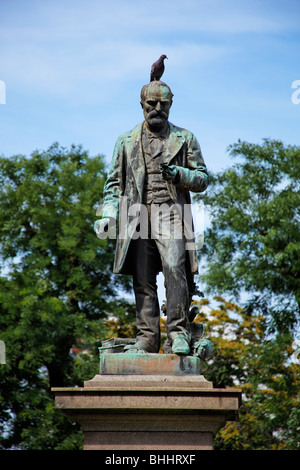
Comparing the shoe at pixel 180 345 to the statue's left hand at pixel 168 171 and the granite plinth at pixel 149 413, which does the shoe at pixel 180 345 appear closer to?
the granite plinth at pixel 149 413

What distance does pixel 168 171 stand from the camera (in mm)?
8500

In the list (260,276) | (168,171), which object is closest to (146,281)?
(168,171)

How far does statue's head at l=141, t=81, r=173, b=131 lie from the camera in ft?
29.2

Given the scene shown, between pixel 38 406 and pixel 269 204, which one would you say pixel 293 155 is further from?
pixel 38 406

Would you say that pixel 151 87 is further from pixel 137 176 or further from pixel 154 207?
pixel 154 207

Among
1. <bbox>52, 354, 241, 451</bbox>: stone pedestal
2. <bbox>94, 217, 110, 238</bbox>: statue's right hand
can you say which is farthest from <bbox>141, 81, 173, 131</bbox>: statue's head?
<bbox>52, 354, 241, 451</bbox>: stone pedestal

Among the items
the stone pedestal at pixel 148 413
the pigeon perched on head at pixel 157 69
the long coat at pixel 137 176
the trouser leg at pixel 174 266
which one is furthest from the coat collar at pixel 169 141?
the stone pedestal at pixel 148 413

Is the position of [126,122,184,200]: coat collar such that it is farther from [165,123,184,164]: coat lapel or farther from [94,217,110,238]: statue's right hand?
[94,217,110,238]: statue's right hand

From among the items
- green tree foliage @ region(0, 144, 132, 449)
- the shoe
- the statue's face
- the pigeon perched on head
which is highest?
green tree foliage @ region(0, 144, 132, 449)

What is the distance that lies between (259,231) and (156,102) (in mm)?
17442

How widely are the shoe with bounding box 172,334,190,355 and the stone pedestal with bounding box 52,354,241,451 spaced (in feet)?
1.28

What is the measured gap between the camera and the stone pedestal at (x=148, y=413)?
7758mm

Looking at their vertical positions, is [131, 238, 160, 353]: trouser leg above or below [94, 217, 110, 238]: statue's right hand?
below

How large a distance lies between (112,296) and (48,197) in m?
4.03
